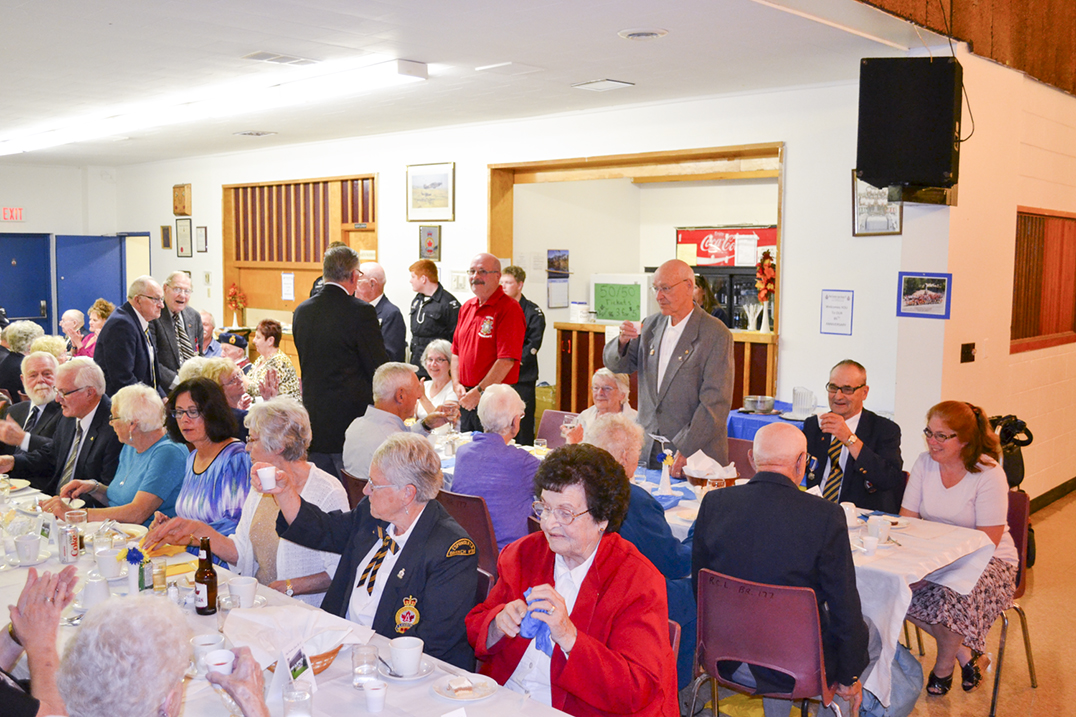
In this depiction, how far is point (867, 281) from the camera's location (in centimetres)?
621

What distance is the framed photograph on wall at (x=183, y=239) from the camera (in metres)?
12.2

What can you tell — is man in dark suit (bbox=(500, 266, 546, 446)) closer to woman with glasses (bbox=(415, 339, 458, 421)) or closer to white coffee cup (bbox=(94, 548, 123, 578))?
woman with glasses (bbox=(415, 339, 458, 421))

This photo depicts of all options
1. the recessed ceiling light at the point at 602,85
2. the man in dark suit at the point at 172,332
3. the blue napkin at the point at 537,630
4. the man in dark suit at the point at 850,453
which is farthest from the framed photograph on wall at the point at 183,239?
the blue napkin at the point at 537,630

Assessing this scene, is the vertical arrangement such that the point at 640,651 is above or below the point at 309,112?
below

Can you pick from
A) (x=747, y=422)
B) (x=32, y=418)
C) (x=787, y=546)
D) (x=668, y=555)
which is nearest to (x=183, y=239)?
(x=32, y=418)

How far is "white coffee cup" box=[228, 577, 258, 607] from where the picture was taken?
2746 millimetres

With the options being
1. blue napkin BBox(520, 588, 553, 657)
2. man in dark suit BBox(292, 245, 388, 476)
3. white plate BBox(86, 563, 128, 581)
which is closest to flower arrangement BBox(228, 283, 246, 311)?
man in dark suit BBox(292, 245, 388, 476)

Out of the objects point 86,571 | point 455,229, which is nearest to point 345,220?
point 455,229

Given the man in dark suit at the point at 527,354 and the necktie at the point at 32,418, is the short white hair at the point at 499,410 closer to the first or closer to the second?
the man in dark suit at the point at 527,354

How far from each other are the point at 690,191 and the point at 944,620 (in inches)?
321

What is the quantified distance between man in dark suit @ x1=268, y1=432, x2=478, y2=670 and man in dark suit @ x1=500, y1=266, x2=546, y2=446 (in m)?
3.84

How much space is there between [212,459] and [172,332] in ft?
10.7

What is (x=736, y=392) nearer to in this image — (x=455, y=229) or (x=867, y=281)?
(x=867, y=281)

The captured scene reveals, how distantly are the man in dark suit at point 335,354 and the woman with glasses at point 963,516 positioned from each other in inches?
114
